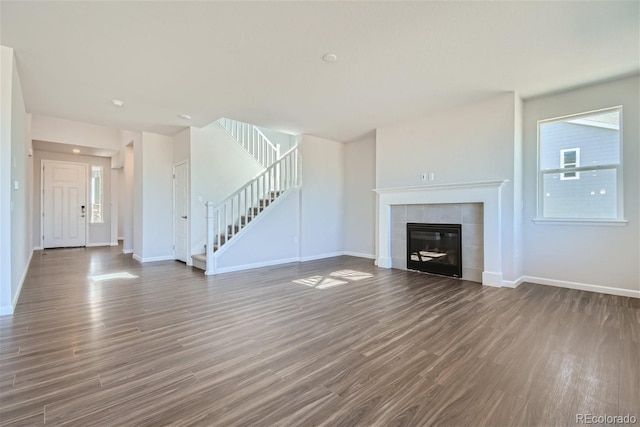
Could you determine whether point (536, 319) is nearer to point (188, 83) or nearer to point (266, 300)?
point (266, 300)

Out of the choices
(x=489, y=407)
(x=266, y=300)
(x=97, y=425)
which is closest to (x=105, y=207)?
(x=266, y=300)

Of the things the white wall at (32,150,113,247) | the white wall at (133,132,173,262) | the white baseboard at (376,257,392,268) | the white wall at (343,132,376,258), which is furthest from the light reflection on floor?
the white wall at (32,150,113,247)

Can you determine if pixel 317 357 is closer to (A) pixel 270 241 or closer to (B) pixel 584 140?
(A) pixel 270 241

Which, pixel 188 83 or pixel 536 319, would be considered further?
pixel 188 83

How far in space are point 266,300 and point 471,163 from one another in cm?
367

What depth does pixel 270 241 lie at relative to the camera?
596 cm

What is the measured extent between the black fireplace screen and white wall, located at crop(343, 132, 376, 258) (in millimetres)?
1415

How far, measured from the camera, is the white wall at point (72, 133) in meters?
7.06

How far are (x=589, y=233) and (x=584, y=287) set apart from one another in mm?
741

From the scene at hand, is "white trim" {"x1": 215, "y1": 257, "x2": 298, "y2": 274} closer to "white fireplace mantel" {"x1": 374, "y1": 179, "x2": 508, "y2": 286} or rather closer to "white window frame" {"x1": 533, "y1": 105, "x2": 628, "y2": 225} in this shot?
Result: "white fireplace mantel" {"x1": 374, "y1": 179, "x2": 508, "y2": 286}

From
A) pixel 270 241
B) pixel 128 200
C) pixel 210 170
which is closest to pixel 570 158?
pixel 270 241

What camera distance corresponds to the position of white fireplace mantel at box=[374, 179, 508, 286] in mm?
4301

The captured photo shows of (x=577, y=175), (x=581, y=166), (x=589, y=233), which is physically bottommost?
(x=589, y=233)

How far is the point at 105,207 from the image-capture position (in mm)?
9328
